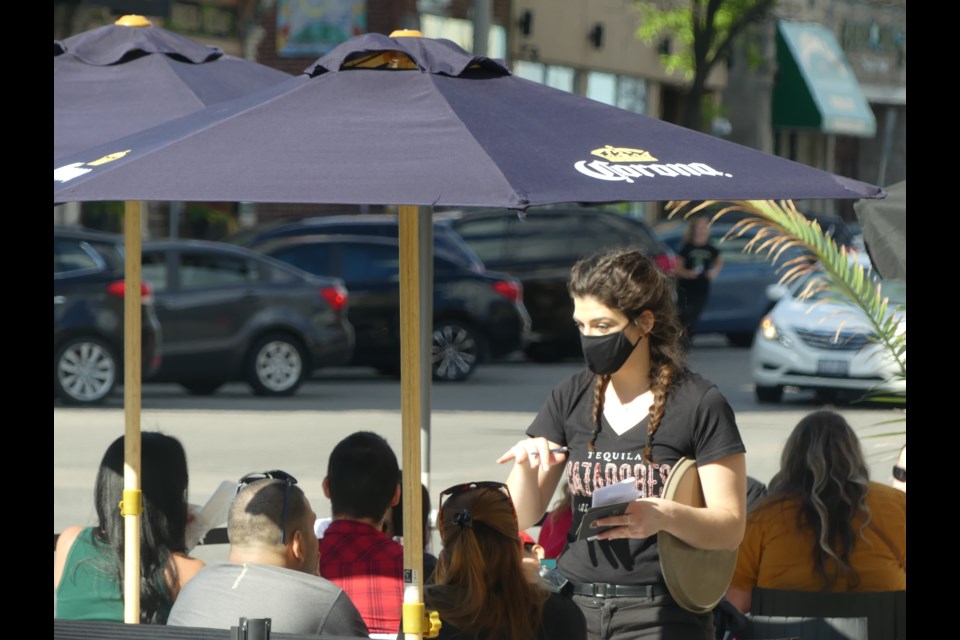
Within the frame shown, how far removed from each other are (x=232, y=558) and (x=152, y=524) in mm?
810

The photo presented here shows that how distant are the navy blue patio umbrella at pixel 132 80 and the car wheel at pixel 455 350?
10601 mm

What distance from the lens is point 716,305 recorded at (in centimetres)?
Result: 2230

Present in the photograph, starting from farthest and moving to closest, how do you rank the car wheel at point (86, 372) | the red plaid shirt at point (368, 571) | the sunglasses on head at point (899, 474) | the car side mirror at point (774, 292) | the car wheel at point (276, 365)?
the car side mirror at point (774, 292)
the car wheel at point (276, 365)
the car wheel at point (86, 372)
the sunglasses on head at point (899, 474)
the red plaid shirt at point (368, 571)

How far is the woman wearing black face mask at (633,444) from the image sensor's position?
152 inches

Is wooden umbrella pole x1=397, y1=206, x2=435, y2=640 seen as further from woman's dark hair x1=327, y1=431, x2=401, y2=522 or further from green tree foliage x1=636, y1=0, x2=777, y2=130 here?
green tree foliage x1=636, y1=0, x2=777, y2=130

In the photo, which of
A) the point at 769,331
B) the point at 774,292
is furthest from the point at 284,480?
the point at 774,292

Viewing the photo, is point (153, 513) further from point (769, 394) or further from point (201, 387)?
point (769, 394)

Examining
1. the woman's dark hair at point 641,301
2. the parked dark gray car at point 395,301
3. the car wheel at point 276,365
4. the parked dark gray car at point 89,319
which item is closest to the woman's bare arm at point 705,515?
the woman's dark hair at point 641,301

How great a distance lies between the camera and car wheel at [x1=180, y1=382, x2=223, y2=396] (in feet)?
55.4

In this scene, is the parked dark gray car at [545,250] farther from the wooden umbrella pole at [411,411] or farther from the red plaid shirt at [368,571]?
the wooden umbrella pole at [411,411]

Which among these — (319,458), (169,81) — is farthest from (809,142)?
(169,81)

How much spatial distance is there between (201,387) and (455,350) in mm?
3033

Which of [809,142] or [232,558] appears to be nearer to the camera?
[232,558]
